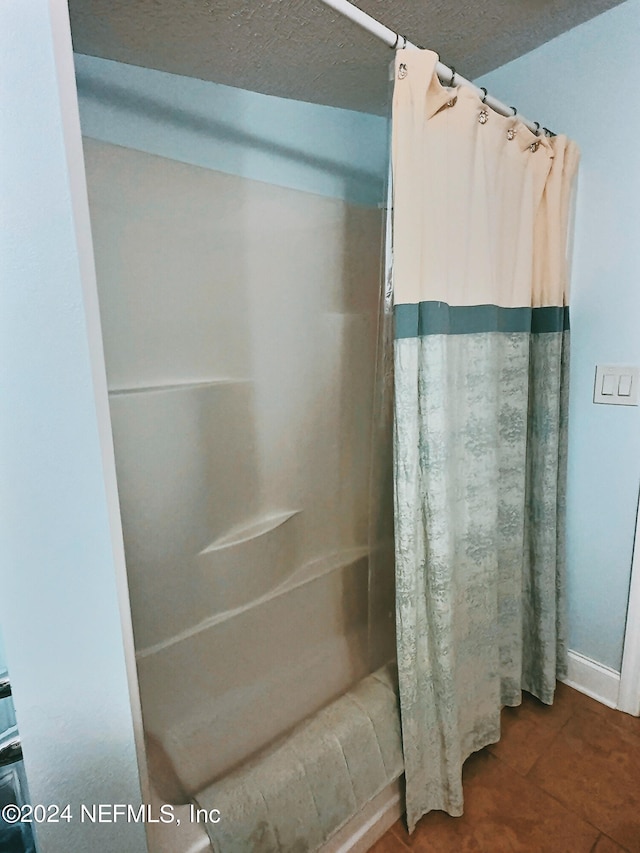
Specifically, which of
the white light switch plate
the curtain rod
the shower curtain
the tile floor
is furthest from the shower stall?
the white light switch plate

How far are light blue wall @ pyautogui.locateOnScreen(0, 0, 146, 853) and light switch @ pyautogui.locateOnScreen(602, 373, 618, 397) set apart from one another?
1476mm

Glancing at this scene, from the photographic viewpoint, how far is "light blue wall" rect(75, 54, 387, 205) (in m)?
1.11

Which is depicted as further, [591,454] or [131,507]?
[591,454]

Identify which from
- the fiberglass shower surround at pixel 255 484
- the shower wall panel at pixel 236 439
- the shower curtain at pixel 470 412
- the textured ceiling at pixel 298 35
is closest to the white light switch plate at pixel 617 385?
the shower curtain at pixel 470 412

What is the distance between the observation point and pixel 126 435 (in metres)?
1.22

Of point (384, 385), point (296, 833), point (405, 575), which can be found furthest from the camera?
point (384, 385)

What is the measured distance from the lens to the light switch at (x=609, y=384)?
1.33 metres

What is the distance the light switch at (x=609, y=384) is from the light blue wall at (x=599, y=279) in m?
0.04

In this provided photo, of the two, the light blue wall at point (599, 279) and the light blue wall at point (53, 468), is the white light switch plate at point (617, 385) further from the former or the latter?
the light blue wall at point (53, 468)

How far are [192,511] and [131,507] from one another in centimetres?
19

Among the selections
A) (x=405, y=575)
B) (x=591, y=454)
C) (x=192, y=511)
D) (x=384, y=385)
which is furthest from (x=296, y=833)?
(x=591, y=454)

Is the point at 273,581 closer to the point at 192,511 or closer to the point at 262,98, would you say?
the point at 192,511

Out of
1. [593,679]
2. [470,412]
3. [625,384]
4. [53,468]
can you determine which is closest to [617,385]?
[625,384]

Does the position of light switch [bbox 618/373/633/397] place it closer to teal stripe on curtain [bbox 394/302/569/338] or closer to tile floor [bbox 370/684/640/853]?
teal stripe on curtain [bbox 394/302/569/338]
